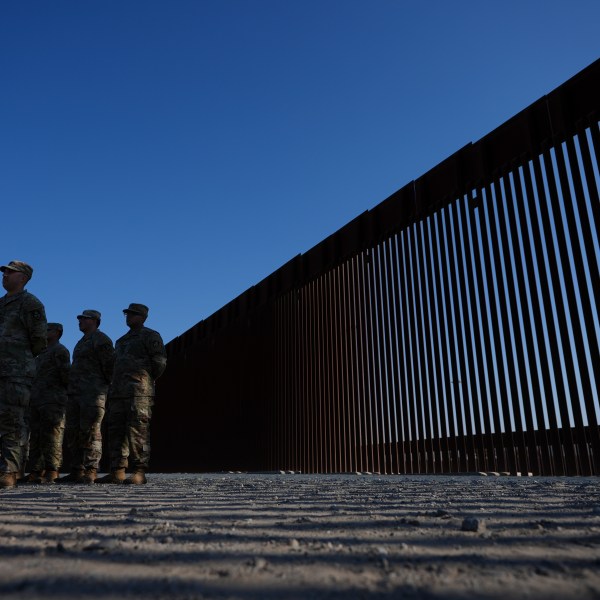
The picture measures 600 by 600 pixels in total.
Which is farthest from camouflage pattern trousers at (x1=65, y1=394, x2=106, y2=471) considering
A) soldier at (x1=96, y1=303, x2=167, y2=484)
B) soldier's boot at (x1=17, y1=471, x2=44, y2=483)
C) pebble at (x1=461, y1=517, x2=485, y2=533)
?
pebble at (x1=461, y1=517, x2=485, y2=533)

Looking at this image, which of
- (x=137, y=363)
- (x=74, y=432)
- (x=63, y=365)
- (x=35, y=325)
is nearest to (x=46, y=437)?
(x=74, y=432)

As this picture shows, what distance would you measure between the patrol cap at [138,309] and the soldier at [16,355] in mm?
1290

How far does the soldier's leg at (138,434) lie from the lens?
5.79 metres

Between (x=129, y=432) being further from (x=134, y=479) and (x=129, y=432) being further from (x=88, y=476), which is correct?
(x=88, y=476)

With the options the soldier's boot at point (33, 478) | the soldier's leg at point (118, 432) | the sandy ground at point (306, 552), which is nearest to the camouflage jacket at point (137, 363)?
the soldier's leg at point (118, 432)

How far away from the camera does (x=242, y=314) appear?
14.2 m

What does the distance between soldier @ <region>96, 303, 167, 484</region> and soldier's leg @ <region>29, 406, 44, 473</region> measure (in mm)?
1231

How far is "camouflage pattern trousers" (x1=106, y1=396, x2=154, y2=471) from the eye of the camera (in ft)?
19.0

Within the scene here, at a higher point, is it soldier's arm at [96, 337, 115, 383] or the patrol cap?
the patrol cap

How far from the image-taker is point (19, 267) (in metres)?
5.43

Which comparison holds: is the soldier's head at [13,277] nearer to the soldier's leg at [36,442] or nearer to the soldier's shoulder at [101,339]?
the soldier's shoulder at [101,339]

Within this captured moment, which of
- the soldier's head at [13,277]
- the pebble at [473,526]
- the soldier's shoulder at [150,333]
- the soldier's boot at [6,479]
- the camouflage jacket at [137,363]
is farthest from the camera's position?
the soldier's shoulder at [150,333]

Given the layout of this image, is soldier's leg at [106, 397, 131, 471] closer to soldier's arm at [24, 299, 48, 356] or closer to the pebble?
soldier's arm at [24, 299, 48, 356]

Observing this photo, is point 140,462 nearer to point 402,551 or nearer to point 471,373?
point 471,373
